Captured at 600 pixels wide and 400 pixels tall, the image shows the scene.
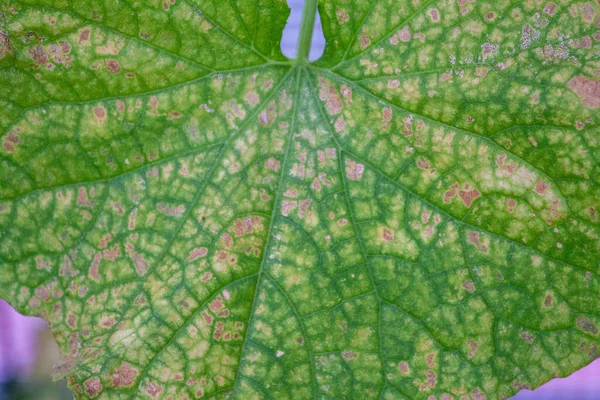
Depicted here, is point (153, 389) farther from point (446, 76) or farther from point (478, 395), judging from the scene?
point (446, 76)

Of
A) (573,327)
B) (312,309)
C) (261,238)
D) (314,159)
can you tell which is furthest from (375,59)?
(573,327)

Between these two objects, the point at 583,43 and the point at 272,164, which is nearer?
the point at 583,43

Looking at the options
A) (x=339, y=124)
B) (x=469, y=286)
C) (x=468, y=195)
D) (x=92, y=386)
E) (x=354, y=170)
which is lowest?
(x=92, y=386)

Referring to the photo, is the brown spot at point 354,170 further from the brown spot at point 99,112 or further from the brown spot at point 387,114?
the brown spot at point 99,112

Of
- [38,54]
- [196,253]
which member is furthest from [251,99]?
[38,54]

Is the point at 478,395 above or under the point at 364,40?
under

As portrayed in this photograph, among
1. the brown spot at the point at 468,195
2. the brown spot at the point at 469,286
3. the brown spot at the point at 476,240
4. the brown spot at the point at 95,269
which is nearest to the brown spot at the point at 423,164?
the brown spot at the point at 468,195
